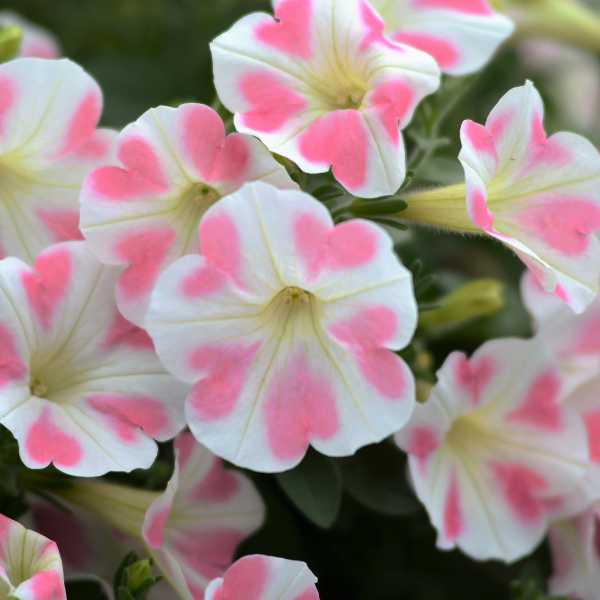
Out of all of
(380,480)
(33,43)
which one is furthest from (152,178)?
(33,43)

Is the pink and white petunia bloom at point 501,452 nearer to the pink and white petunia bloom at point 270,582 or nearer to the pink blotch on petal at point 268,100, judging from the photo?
the pink and white petunia bloom at point 270,582

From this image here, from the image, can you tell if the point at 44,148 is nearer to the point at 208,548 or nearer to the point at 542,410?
the point at 208,548

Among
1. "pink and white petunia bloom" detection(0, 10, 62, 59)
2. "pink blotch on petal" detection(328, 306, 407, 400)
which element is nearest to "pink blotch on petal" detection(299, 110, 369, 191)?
"pink blotch on petal" detection(328, 306, 407, 400)

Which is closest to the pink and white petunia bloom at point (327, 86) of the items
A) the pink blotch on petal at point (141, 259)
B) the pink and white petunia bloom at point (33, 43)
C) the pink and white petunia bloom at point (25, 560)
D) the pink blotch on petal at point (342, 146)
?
the pink blotch on petal at point (342, 146)

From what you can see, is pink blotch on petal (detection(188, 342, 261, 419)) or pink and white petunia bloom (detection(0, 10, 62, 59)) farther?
pink and white petunia bloom (detection(0, 10, 62, 59))

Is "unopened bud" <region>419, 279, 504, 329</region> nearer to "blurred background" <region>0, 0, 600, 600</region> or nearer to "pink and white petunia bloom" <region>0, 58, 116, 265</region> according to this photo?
"blurred background" <region>0, 0, 600, 600</region>

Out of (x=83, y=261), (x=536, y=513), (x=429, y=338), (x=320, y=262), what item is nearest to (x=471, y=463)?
(x=536, y=513)
